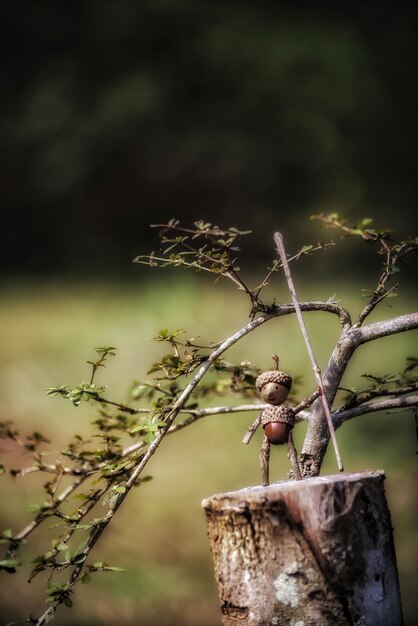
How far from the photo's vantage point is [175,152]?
13.9ft

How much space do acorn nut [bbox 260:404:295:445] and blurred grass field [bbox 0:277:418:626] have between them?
0.90 meters

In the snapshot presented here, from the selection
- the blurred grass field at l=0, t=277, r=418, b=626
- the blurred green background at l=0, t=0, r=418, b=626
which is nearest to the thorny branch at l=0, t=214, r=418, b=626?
the blurred grass field at l=0, t=277, r=418, b=626

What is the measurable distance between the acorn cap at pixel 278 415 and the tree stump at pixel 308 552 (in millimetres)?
123

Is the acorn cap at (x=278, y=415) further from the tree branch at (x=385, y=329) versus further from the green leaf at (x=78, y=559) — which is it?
the green leaf at (x=78, y=559)

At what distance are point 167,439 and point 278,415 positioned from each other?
6.31 feet

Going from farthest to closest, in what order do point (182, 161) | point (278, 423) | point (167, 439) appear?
1. point (182, 161)
2. point (167, 439)
3. point (278, 423)

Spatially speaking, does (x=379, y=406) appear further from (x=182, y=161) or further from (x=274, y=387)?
(x=182, y=161)

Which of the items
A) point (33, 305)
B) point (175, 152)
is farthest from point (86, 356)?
point (175, 152)

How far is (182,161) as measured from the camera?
4238 millimetres

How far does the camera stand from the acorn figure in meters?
1.26

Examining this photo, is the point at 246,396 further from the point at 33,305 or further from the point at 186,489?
the point at 33,305

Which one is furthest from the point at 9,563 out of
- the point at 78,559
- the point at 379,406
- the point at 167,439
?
the point at 167,439

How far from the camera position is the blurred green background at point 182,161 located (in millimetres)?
3629

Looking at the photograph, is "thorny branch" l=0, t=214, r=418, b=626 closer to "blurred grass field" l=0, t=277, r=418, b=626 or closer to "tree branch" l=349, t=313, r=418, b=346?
"tree branch" l=349, t=313, r=418, b=346
